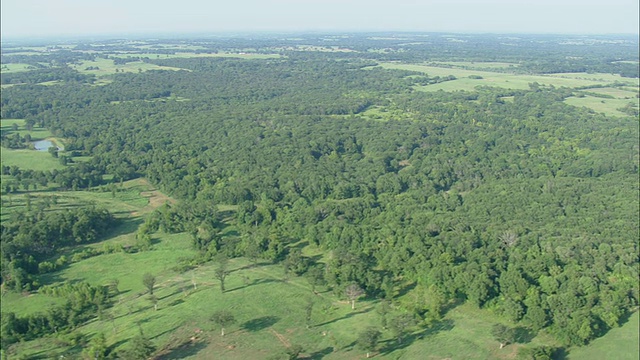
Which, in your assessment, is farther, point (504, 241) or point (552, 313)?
point (504, 241)

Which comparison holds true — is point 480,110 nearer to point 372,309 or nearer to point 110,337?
point 372,309

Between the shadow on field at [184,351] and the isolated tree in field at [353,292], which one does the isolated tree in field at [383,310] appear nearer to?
the isolated tree in field at [353,292]

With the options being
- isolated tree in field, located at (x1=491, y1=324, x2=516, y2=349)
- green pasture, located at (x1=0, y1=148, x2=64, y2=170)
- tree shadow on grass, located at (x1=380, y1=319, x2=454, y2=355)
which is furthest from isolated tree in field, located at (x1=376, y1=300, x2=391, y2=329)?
green pasture, located at (x1=0, y1=148, x2=64, y2=170)

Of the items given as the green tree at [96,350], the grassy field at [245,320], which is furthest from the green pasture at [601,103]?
the green tree at [96,350]

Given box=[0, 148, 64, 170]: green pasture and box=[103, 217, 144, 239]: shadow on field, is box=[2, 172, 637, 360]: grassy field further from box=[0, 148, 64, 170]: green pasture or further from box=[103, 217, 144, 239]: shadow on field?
box=[0, 148, 64, 170]: green pasture

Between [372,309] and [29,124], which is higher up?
[29,124]

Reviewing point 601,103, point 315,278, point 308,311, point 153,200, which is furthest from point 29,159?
point 601,103

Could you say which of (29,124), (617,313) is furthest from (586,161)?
(29,124)
